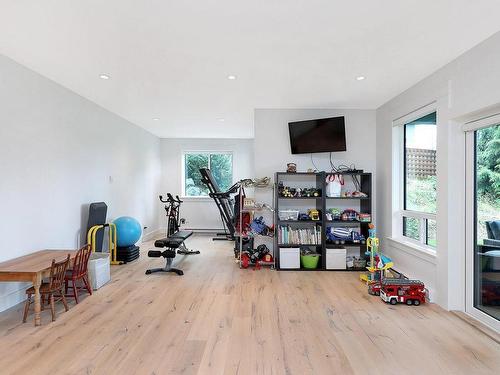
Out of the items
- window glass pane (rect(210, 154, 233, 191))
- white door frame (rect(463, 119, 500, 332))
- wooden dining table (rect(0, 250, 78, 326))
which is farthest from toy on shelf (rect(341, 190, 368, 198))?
window glass pane (rect(210, 154, 233, 191))

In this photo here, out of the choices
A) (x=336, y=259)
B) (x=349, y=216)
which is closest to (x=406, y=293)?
(x=336, y=259)

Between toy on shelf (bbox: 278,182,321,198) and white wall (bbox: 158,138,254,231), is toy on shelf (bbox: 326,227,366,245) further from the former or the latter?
white wall (bbox: 158,138,254,231)

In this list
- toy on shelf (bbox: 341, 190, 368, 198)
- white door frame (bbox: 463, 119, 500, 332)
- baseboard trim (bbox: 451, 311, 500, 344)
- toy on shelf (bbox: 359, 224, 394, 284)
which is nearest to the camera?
baseboard trim (bbox: 451, 311, 500, 344)

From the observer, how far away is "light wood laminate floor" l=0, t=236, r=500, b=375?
2.30 meters

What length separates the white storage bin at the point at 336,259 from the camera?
4965mm

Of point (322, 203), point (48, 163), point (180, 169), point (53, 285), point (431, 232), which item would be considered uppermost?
point (180, 169)

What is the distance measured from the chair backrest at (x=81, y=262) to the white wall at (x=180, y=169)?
501cm

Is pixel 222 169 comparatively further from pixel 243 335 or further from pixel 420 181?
pixel 243 335

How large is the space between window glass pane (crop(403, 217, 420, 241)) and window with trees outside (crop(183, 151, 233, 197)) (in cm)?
516

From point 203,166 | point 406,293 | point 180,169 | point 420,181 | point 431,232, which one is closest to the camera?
point 406,293

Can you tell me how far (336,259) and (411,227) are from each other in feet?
4.06

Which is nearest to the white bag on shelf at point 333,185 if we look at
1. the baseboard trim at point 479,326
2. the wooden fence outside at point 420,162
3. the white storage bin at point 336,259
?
the white storage bin at point 336,259

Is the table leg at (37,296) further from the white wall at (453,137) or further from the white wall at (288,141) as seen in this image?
the white wall at (453,137)

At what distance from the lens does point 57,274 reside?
125 inches
